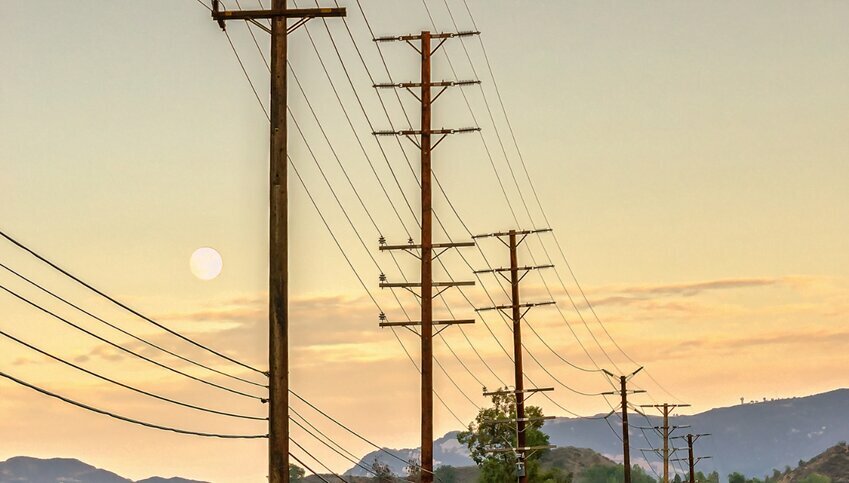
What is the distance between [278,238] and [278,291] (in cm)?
117

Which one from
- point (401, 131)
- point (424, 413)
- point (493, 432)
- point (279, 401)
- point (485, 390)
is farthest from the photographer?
point (493, 432)

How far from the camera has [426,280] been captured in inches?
1934

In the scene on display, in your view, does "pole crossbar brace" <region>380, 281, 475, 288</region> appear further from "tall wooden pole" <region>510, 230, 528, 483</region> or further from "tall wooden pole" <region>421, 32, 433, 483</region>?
"tall wooden pole" <region>510, 230, 528, 483</region>

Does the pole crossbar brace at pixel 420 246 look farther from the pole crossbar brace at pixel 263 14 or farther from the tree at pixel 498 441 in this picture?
the tree at pixel 498 441

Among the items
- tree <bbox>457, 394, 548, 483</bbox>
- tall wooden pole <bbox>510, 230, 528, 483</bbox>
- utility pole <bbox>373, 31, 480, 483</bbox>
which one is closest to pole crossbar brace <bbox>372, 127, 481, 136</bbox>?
utility pole <bbox>373, 31, 480, 483</bbox>

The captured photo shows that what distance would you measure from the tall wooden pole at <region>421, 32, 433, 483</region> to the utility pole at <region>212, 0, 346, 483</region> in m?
16.7

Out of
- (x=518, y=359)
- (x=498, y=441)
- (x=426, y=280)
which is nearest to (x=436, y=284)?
(x=426, y=280)

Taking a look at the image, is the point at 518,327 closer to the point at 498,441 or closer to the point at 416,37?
the point at 416,37

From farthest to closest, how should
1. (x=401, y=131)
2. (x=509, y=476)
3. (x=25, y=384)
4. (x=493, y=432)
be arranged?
(x=493, y=432) → (x=509, y=476) → (x=401, y=131) → (x=25, y=384)

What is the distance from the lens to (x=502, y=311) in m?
73.4

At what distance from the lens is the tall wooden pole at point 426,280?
4733 centimetres

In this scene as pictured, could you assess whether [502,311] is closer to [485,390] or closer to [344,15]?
[485,390]

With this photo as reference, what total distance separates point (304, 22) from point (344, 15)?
1390 millimetres

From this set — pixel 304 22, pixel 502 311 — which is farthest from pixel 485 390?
pixel 304 22
